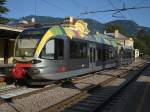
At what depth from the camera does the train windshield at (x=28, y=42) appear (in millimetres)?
16078

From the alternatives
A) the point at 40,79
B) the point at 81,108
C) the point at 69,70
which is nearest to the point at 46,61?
the point at 40,79

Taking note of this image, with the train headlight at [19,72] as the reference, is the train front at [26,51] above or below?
above

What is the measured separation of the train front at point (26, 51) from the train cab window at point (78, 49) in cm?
279

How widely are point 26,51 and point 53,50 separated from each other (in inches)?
51.4

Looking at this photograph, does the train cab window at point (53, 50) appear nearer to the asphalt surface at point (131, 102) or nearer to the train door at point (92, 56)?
the asphalt surface at point (131, 102)

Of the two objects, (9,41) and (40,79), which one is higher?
(9,41)

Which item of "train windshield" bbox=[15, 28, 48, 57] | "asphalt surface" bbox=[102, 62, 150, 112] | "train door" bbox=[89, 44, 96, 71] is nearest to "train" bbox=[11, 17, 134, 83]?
"train windshield" bbox=[15, 28, 48, 57]

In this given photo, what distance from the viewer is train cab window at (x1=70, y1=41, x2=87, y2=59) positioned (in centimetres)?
1895

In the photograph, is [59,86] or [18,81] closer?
[59,86]

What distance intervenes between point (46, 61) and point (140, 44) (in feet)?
432

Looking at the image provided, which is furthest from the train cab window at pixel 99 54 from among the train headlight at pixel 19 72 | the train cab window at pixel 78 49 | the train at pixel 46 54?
the train headlight at pixel 19 72

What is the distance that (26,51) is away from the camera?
1625 cm

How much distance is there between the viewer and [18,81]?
18375mm

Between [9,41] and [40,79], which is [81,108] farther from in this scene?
[9,41]
